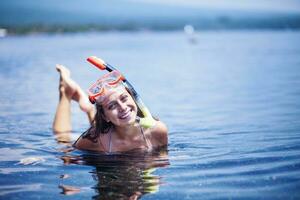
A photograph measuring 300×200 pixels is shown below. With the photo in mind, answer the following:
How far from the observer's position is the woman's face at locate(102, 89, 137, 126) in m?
5.60

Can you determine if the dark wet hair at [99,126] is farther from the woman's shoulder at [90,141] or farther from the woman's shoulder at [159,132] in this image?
the woman's shoulder at [159,132]

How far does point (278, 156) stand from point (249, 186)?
125cm

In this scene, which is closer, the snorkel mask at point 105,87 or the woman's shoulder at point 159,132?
the snorkel mask at point 105,87

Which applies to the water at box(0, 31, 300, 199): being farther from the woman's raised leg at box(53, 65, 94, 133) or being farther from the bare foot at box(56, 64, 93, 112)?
the bare foot at box(56, 64, 93, 112)

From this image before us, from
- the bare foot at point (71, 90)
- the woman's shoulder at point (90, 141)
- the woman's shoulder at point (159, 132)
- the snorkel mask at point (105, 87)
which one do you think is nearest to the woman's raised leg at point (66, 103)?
the bare foot at point (71, 90)

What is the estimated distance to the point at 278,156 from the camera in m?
5.90

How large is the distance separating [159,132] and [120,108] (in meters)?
1.00

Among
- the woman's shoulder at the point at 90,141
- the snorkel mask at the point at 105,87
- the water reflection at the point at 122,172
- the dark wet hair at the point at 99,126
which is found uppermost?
the snorkel mask at the point at 105,87

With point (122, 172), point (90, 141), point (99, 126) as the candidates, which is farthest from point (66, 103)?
point (122, 172)

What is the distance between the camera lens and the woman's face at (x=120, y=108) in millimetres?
5602

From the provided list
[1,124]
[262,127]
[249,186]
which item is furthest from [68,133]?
[249,186]

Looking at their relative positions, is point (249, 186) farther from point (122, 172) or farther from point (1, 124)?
point (1, 124)

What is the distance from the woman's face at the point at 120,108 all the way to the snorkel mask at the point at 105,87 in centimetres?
7

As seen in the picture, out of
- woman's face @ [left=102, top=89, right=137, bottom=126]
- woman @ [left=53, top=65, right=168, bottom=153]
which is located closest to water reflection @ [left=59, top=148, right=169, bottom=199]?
woman @ [left=53, top=65, right=168, bottom=153]
